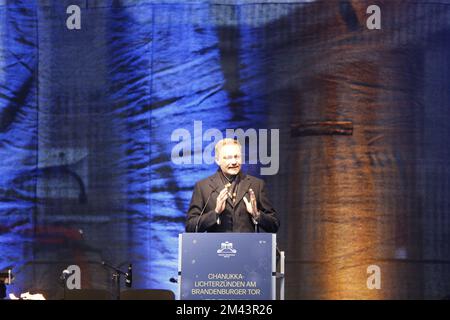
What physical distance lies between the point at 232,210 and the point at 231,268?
0.89m

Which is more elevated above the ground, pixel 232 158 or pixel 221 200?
pixel 232 158

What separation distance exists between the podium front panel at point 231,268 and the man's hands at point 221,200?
0.46m

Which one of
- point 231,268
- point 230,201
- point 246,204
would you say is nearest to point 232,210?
point 230,201

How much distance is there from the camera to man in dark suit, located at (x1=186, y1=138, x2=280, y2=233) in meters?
5.23

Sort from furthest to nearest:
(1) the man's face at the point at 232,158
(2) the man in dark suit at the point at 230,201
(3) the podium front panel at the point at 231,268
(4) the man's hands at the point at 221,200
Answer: (1) the man's face at the point at 232,158 → (2) the man in dark suit at the point at 230,201 → (4) the man's hands at the point at 221,200 → (3) the podium front panel at the point at 231,268

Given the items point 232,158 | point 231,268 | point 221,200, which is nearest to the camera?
point 231,268

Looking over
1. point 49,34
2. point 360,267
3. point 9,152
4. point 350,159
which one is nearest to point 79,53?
point 49,34

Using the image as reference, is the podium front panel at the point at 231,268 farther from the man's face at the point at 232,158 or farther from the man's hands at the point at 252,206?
the man's face at the point at 232,158

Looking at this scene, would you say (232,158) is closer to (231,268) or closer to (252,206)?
(252,206)

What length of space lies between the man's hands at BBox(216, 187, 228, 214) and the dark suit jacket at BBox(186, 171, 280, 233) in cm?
13

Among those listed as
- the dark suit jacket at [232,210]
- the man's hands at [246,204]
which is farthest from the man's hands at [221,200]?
the dark suit jacket at [232,210]

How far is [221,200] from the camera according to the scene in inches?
198

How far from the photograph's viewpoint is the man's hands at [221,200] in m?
4.99

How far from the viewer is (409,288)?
6.77 m
